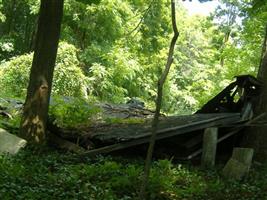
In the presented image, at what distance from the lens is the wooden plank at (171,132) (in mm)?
9828

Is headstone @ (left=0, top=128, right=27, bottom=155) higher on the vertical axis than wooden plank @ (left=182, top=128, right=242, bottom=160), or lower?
lower

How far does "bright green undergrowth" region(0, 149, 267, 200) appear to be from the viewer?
7059 millimetres

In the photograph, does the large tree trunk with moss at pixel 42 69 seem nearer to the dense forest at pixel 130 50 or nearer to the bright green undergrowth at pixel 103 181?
the bright green undergrowth at pixel 103 181

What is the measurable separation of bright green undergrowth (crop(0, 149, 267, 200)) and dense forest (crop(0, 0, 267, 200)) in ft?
0.06

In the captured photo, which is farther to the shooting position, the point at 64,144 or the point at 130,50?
the point at 130,50

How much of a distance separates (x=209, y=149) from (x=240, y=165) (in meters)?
1.11

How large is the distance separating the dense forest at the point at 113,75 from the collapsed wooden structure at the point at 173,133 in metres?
0.32

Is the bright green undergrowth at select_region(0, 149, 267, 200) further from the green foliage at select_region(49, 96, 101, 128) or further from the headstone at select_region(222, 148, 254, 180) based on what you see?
the green foliage at select_region(49, 96, 101, 128)

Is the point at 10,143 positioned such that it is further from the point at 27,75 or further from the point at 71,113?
the point at 27,75

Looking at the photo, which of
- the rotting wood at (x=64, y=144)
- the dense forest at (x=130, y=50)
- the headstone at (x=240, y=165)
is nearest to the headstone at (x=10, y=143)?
the rotting wood at (x=64, y=144)

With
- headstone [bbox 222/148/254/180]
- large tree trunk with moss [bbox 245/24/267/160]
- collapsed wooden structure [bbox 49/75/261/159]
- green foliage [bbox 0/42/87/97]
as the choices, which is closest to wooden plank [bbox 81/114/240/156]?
collapsed wooden structure [bbox 49/75/261/159]

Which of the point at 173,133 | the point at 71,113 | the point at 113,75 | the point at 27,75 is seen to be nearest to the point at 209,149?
the point at 173,133

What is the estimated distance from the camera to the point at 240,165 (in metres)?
9.06

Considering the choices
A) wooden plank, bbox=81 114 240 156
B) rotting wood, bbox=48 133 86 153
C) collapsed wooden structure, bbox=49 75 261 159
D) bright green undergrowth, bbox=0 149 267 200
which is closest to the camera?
bright green undergrowth, bbox=0 149 267 200
